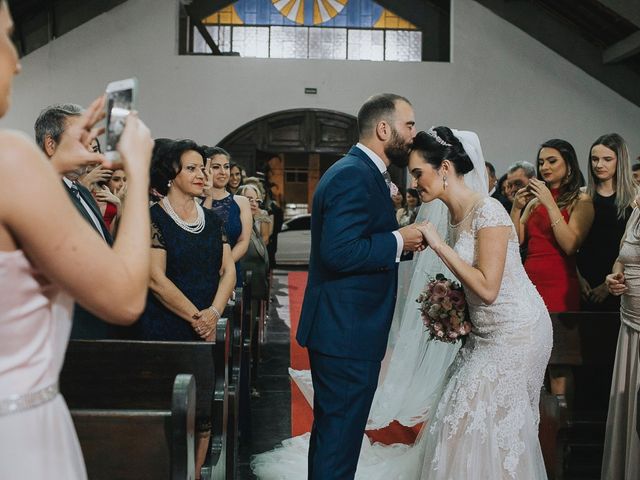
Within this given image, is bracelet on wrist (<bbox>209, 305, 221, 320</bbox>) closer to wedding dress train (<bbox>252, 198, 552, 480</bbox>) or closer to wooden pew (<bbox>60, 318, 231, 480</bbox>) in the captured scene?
wooden pew (<bbox>60, 318, 231, 480</bbox>)

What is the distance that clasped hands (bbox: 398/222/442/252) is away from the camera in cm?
264

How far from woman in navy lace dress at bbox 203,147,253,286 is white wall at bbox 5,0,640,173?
6879 millimetres

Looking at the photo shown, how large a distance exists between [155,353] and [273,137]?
383 inches

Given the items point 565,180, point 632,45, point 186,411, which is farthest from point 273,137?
point 186,411

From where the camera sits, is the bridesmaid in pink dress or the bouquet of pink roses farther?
the bouquet of pink roses

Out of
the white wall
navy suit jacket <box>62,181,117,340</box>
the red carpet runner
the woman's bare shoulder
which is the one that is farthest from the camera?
the white wall

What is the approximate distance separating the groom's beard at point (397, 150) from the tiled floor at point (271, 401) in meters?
1.95

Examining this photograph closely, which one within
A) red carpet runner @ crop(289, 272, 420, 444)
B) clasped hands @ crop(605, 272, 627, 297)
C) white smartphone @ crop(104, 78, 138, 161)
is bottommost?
red carpet runner @ crop(289, 272, 420, 444)

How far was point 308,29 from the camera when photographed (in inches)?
473

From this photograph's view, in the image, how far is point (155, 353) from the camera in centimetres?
238

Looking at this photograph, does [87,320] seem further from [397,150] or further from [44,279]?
[44,279]

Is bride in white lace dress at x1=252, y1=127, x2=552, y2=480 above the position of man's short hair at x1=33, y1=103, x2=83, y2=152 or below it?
below

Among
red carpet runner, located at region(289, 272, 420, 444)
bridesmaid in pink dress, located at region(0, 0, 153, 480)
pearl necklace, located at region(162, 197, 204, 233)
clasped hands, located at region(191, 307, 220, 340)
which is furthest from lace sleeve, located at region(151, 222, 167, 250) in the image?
bridesmaid in pink dress, located at region(0, 0, 153, 480)

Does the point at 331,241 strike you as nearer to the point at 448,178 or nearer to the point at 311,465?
the point at 448,178
